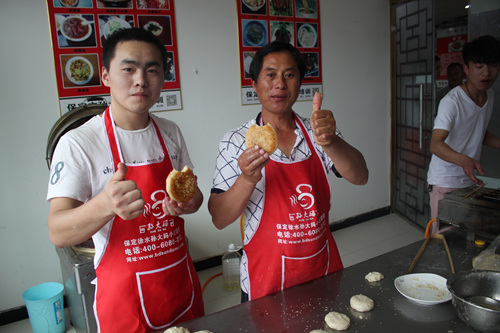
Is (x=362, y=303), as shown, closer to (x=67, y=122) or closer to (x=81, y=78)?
(x=67, y=122)

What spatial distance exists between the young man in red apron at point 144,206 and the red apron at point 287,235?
12.6 inches

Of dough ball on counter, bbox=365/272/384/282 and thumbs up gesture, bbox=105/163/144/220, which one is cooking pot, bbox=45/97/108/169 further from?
dough ball on counter, bbox=365/272/384/282

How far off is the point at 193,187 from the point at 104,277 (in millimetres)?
484

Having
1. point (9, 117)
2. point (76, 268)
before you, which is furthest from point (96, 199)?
point (9, 117)

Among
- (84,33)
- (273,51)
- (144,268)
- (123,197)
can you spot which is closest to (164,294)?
(144,268)

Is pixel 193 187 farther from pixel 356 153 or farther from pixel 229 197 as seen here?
pixel 356 153

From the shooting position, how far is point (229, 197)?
1.49 m

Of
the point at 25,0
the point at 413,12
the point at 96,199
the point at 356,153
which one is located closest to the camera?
the point at 96,199

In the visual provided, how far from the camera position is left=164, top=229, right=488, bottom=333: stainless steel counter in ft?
3.95

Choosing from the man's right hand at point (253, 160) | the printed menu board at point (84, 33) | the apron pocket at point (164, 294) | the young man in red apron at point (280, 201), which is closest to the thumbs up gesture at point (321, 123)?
the young man in red apron at point (280, 201)

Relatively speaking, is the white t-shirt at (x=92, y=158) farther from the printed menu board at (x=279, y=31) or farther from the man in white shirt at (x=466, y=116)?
the printed menu board at (x=279, y=31)

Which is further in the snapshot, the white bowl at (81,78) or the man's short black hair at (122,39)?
the white bowl at (81,78)

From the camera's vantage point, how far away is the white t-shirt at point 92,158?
1.27 m

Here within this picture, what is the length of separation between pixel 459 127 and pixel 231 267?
2.35m
